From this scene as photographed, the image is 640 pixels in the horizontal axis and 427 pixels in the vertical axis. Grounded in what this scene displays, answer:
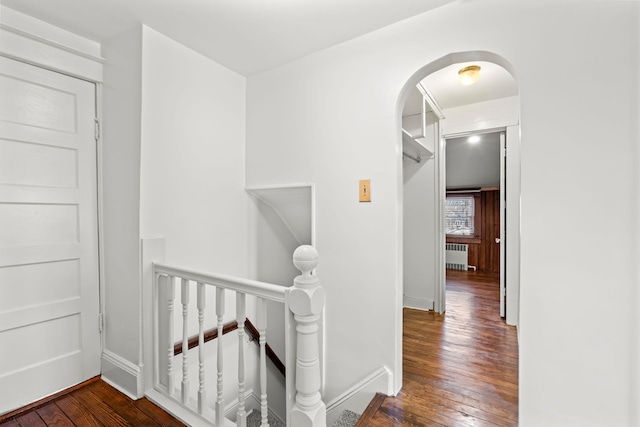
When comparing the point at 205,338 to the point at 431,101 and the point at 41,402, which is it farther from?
the point at 431,101

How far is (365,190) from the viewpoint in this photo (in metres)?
1.75

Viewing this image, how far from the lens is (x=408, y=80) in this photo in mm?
1632

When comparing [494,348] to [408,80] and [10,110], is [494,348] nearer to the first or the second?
[408,80]

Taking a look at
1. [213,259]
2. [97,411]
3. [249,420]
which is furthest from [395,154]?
Result: [249,420]

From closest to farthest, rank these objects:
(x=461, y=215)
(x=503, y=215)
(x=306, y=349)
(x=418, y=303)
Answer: (x=306, y=349) → (x=503, y=215) → (x=418, y=303) → (x=461, y=215)

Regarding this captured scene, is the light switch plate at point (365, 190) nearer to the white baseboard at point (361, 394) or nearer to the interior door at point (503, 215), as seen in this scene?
the white baseboard at point (361, 394)

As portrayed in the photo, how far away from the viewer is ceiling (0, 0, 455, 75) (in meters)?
1.52

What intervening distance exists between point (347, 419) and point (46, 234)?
2.04 metres

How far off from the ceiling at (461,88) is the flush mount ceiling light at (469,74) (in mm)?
30

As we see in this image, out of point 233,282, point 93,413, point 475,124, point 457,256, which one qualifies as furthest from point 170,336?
point 457,256

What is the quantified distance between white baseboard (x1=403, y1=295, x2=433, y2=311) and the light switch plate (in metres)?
2.12

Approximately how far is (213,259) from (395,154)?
4.66 ft

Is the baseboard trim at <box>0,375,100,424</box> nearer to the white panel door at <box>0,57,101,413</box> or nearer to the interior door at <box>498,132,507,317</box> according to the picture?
the white panel door at <box>0,57,101,413</box>

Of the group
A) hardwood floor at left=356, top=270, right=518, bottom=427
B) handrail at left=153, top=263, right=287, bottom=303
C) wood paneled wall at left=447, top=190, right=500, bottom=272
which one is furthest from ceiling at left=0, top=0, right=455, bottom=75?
wood paneled wall at left=447, top=190, right=500, bottom=272
